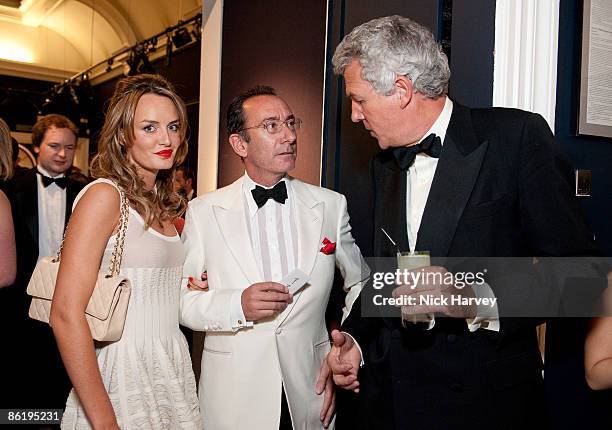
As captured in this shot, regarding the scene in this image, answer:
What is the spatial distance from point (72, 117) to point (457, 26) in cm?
1061

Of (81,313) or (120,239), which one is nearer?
(81,313)

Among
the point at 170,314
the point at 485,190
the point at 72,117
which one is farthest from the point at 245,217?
the point at 72,117

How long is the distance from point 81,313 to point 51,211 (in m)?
3.20

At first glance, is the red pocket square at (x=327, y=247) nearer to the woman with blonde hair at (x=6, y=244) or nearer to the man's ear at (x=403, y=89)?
the man's ear at (x=403, y=89)

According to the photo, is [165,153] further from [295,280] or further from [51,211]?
[51,211]

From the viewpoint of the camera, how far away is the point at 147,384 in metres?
1.93

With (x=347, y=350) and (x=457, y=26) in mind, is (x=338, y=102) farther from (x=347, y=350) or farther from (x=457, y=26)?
(x=347, y=350)

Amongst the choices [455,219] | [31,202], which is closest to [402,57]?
[455,219]

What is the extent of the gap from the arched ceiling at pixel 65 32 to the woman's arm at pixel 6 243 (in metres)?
7.84

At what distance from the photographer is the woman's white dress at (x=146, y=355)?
1902mm

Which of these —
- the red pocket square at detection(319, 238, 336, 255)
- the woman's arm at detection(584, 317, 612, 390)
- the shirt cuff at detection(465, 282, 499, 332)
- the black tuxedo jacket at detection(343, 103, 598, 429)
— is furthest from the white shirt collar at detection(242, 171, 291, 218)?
the woman's arm at detection(584, 317, 612, 390)

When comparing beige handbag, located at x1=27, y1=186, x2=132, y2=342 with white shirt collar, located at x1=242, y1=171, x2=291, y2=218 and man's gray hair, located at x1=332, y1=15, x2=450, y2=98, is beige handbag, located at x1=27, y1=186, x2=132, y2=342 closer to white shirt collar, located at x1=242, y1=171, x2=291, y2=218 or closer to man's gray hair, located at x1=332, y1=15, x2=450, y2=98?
white shirt collar, located at x1=242, y1=171, x2=291, y2=218

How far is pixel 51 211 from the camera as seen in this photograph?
4.66 m

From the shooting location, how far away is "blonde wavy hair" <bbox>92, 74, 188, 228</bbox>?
1.98m
